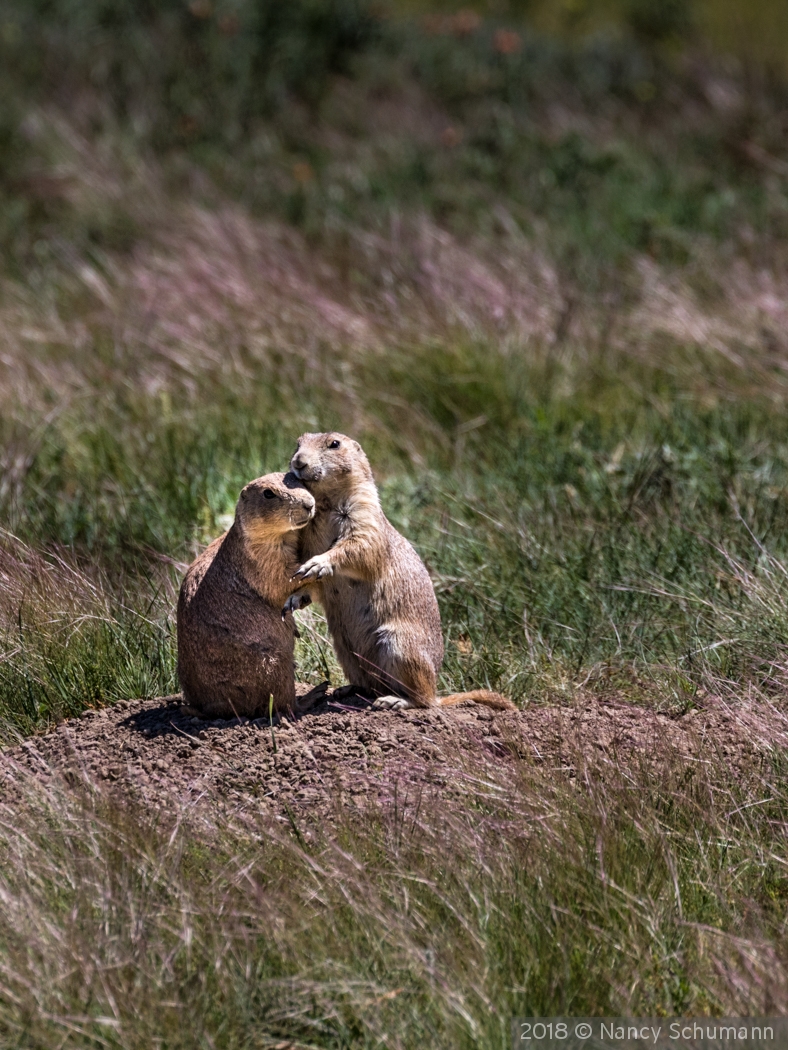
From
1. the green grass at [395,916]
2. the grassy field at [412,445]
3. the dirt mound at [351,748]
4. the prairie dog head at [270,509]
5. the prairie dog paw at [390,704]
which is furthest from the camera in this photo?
the prairie dog paw at [390,704]

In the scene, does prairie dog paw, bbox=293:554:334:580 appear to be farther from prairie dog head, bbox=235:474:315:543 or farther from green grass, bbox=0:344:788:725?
green grass, bbox=0:344:788:725

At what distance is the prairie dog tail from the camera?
14.2 feet

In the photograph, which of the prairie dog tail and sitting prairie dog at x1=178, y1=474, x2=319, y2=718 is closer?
sitting prairie dog at x1=178, y1=474, x2=319, y2=718

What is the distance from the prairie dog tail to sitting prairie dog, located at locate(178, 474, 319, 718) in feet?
1.69

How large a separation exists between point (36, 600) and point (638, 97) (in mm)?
9586

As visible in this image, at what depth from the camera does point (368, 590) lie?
4277mm

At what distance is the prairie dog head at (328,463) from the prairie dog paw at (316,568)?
0.94 feet

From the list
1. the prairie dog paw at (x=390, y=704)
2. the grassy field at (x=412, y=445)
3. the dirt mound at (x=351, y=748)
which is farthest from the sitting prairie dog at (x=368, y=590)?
the grassy field at (x=412, y=445)

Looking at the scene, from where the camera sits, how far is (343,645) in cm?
439

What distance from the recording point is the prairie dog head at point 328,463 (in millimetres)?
4246

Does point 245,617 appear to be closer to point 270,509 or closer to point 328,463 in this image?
point 270,509

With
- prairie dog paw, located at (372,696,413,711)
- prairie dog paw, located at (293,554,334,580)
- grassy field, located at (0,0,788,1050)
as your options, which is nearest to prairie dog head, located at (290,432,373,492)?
prairie dog paw, located at (293,554,334,580)

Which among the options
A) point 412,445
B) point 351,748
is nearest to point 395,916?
point 351,748

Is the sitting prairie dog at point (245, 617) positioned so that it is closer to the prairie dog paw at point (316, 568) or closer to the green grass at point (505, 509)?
the prairie dog paw at point (316, 568)
